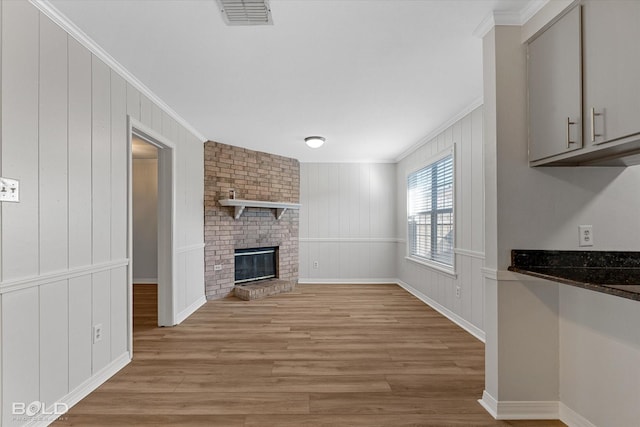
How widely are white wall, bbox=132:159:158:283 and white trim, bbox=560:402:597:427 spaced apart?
21.6ft

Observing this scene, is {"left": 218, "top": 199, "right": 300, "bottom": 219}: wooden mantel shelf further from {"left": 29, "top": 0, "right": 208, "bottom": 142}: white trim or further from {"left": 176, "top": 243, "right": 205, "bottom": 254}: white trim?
{"left": 29, "top": 0, "right": 208, "bottom": 142}: white trim

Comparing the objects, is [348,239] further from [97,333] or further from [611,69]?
[611,69]

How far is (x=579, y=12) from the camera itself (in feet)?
5.50

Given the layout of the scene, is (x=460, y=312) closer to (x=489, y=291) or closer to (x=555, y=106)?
(x=489, y=291)

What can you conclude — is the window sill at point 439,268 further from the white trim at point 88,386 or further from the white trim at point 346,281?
the white trim at point 88,386

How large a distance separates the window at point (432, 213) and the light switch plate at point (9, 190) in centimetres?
410

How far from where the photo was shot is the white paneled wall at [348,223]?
21.8ft

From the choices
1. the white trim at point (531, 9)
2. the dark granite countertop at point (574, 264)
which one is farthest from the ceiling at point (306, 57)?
the dark granite countertop at point (574, 264)

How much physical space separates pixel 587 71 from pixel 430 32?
0.97m

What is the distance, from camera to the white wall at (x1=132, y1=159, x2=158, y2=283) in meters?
6.61

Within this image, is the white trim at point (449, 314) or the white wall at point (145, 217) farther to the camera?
Result: the white wall at point (145, 217)

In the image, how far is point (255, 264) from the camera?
5.95 m

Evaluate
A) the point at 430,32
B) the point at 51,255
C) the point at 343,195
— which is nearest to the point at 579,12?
the point at 430,32

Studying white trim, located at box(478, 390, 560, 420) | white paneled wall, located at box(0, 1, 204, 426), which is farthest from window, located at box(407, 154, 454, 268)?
white paneled wall, located at box(0, 1, 204, 426)
